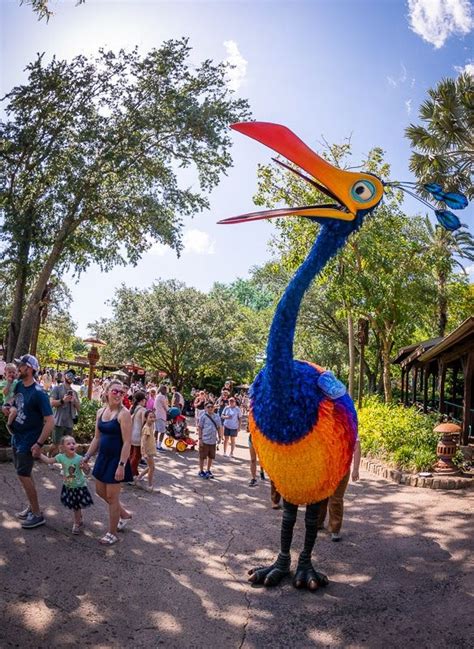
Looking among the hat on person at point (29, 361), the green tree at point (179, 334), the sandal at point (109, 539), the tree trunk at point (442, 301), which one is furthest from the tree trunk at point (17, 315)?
the green tree at point (179, 334)

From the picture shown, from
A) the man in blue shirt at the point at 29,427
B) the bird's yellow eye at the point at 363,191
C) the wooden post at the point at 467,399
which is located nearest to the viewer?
the bird's yellow eye at the point at 363,191

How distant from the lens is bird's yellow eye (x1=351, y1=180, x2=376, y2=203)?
3881 millimetres

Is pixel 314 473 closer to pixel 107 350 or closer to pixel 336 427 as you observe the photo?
pixel 336 427

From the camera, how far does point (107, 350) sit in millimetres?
29094

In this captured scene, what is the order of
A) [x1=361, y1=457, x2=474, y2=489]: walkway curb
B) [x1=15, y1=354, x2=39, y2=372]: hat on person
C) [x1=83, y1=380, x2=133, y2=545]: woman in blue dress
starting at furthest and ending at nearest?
[x1=361, y1=457, x2=474, y2=489]: walkway curb → [x1=15, y1=354, x2=39, y2=372]: hat on person → [x1=83, y1=380, x2=133, y2=545]: woman in blue dress

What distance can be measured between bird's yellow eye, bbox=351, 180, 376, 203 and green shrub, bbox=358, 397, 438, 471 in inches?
240

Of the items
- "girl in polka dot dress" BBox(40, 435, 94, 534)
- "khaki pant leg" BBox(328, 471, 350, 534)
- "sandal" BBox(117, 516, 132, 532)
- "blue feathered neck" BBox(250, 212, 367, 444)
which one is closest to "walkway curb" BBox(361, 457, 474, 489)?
"khaki pant leg" BBox(328, 471, 350, 534)

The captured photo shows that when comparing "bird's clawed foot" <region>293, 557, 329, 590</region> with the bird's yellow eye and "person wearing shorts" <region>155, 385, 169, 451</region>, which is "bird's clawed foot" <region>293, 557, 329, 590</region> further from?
"person wearing shorts" <region>155, 385, 169, 451</region>

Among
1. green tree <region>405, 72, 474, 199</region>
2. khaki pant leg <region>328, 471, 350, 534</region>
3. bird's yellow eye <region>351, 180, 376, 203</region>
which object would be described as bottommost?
khaki pant leg <region>328, 471, 350, 534</region>

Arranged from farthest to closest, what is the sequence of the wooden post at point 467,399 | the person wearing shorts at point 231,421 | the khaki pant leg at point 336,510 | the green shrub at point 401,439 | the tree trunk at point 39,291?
1. the tree trunk at point 39,291
2. the person wearing shorts at point 231,421
3. the wooden post at point 467,399
4. the green shrub at point 401,439
5. the khaki pant leg at point 336,510

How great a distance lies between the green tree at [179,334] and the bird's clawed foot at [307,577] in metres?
23.5

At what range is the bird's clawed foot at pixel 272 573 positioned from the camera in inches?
159

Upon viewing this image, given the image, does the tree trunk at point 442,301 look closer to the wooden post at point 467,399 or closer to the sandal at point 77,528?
the wooden post at point 467,399

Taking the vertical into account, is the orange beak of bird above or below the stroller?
above
